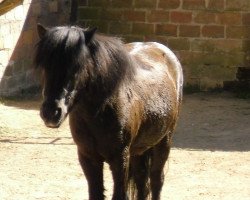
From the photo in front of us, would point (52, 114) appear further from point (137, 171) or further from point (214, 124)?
point (214, 124)

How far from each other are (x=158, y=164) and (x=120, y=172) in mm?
1058

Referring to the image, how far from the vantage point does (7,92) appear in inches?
426

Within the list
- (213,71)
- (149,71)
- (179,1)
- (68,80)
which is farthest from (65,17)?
(68,80)

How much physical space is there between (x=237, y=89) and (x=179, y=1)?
189cm

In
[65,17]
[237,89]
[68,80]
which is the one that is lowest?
[237,89]

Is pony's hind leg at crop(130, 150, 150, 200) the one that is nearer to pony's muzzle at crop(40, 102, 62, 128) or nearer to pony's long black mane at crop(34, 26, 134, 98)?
pony's long black mane at crop(34, 26, 134, 98)

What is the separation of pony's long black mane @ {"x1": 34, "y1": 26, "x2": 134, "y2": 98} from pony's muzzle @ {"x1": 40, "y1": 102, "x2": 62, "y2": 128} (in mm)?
214

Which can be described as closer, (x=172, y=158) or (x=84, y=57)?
(x=84, y=57)

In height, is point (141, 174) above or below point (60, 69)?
below

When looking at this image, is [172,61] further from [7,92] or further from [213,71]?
[213,71]

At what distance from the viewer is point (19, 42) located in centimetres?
1108

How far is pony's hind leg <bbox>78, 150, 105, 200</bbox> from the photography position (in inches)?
175

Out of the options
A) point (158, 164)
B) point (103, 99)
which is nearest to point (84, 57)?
point (103, 99)

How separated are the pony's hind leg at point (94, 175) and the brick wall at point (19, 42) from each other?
20.2ft
